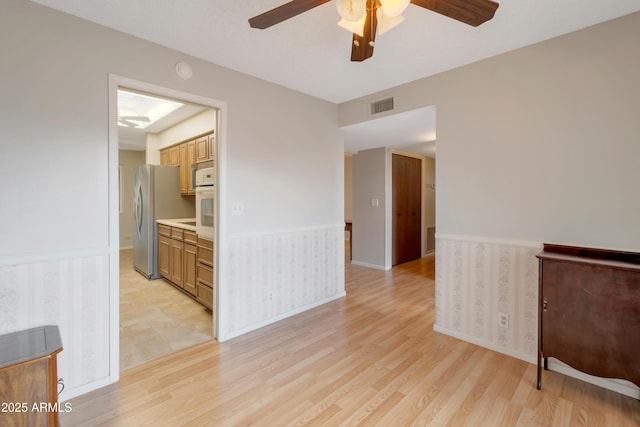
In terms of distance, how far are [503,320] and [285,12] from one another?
2.68 meters

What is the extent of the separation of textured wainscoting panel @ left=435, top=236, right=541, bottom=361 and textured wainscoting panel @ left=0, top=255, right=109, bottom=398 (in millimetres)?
2737

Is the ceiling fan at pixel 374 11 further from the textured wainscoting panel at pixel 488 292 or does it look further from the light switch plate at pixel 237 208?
the textured wainscoting panel at pixel 488 292

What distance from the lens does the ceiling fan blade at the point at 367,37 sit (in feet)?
4.70

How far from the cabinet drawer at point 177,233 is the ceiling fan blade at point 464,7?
11.6 feet

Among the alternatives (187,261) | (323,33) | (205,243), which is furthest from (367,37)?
(187,261)

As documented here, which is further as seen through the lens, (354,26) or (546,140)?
(546,140)

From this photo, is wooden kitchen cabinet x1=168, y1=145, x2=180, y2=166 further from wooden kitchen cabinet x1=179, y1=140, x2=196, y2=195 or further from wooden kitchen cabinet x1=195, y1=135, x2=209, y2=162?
wooden kitchen cabinet x1=195, y1=135, x2=209, y2=162

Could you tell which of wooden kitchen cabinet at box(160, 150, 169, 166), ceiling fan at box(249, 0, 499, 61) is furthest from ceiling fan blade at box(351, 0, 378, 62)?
wooden kitchen cabinet at box(160, 150, 169, 166)

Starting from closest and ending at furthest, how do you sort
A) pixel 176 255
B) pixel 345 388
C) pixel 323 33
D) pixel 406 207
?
pixel 345 388 → pixel 323 33 → pixel 176 255 → pixel 406 207

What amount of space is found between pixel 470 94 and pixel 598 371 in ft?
7.12

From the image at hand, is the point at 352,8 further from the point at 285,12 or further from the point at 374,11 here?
the point at 285,12

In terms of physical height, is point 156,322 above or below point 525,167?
below

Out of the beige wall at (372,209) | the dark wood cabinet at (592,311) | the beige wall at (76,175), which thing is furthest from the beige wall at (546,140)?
the beige wall at (372,209)

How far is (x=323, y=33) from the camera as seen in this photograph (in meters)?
2.04
